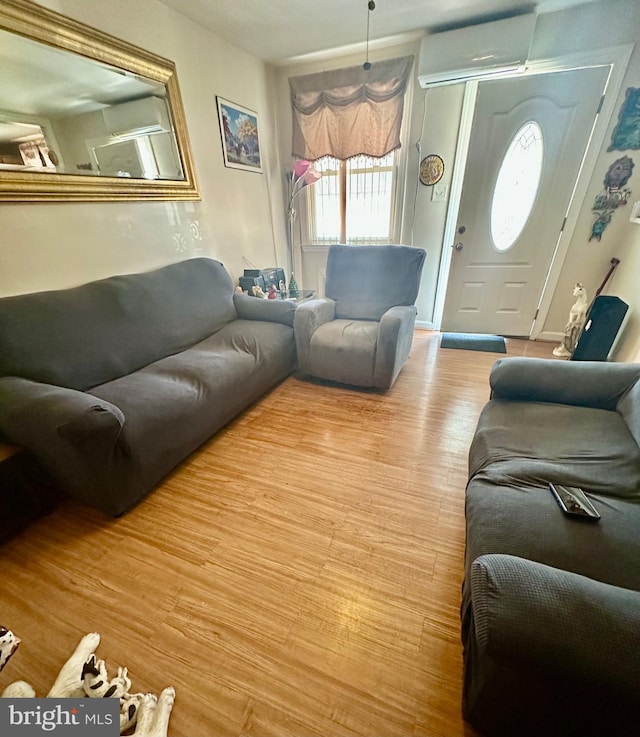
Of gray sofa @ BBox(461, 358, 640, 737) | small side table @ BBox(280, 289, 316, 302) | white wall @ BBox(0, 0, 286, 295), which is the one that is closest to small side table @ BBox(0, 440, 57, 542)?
white wall @ BBox(0, 0, 286, 295)

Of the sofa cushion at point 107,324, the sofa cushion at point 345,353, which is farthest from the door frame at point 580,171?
the sofa cushion at point 107,324

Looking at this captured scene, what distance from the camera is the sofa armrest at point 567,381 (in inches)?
50.9

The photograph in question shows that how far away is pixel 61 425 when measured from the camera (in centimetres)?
114

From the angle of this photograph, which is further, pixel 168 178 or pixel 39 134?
pixel 168 178

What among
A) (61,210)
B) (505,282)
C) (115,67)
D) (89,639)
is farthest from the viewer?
(505,282)

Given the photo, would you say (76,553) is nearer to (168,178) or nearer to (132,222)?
(132,222)

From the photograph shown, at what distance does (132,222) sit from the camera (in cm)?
Result: 209

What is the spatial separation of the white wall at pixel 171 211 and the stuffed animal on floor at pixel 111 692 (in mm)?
1678

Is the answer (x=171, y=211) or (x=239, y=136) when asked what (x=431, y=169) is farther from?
(x=171, y=211)

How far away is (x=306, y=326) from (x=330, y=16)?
2.30 metres

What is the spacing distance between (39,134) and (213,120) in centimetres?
145

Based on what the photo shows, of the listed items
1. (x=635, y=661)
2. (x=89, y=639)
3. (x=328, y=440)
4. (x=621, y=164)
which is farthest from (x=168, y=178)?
(x=621, y=164)

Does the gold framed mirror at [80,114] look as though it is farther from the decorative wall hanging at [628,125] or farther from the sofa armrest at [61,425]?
the decorative wall hanging at [628,125]

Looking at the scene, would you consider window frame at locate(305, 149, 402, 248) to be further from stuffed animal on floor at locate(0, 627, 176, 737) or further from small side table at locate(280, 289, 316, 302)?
stuffed animal on floor at locate(0, 627, 176, 737)
